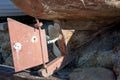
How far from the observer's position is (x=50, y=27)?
5496 millimetres

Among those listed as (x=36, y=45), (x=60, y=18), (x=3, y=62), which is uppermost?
(x=60, y=18)

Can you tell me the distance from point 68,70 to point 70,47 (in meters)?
0.26

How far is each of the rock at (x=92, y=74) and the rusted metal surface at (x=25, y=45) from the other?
428 mm

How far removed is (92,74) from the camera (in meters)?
3.97

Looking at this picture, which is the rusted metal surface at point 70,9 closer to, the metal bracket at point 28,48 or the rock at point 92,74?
the metal bracket at point 28,48

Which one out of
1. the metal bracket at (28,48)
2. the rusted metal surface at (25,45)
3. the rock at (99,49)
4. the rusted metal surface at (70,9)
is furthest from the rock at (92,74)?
the rusted metal surface at (70,9)

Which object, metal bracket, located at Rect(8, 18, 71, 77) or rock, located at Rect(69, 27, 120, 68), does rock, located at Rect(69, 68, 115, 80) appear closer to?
rock, located at Rect(69, 27, 120, 68)

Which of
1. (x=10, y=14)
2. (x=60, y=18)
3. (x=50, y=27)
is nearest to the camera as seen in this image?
(x=60, y=18)

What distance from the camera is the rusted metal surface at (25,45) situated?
4098 millimetres

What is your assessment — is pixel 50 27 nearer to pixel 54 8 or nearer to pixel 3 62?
pixel 3 62

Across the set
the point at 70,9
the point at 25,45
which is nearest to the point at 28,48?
the point at 25,45

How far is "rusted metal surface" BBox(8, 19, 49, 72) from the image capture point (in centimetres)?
410

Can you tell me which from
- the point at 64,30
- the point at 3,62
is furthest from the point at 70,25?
the point at 3,62

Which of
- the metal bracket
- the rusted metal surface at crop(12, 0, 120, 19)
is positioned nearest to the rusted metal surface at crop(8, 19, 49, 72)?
the metal bracket
